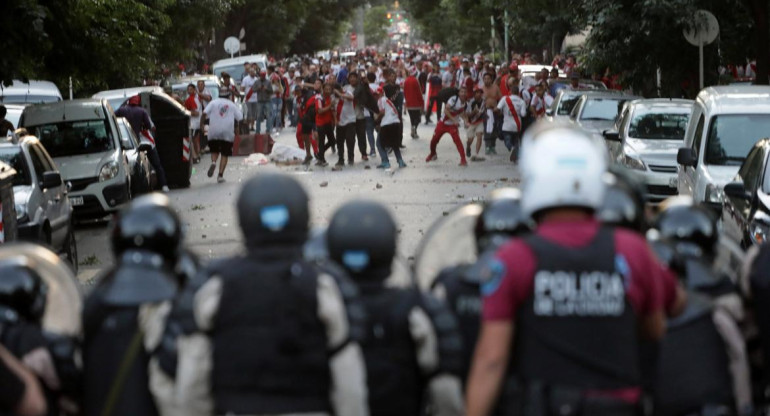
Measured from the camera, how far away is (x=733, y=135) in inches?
588

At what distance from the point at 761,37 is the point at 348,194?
23.7 feet

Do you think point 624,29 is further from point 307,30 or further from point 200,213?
point 307,30

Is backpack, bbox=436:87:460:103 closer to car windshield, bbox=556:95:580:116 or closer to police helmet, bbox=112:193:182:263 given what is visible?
car windshield, bbox=556:95:580:116

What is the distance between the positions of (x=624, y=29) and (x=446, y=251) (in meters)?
21.7

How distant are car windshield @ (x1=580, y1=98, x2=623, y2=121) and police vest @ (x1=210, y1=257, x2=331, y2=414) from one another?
65.7 feet

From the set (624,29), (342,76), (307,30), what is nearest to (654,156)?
(624,29)

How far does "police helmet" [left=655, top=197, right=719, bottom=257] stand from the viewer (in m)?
4.96

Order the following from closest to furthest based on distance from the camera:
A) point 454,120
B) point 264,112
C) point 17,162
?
point 17,162, point 454,120, point 264,112

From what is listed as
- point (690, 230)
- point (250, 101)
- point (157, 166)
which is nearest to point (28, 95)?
point (157, 166)

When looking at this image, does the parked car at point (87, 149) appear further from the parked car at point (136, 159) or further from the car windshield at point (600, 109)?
the car windshield at point (600, 109)

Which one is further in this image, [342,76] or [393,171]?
[342,76]

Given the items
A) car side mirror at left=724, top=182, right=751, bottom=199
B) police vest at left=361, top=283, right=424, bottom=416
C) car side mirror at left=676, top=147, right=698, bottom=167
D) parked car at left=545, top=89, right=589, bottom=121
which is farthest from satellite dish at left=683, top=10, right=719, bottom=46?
police vest at left=361, top=283, right=424, bottom=416

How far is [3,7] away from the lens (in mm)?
14141

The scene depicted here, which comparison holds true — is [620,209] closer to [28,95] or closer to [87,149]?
[87,149]
